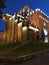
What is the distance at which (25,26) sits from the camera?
4119cm

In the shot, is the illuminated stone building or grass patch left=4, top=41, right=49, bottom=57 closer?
grass patch left=4, top=41, right=49, bottom=57

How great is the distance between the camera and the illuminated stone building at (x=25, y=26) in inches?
1612

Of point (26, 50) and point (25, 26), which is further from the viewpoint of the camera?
point (25, 26)

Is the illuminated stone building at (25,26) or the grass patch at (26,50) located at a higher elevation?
the illuminated stone building at (25,26)

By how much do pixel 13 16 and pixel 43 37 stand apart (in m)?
8.95

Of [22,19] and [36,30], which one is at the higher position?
[22,19]

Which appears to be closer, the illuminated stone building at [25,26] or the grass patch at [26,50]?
the grass patch at [26,50]

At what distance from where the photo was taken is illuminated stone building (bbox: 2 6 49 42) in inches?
1612

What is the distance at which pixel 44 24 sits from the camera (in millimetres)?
47750

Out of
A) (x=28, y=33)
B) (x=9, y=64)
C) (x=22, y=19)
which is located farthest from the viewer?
(x=22, y=19)

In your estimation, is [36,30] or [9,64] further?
[36,30]

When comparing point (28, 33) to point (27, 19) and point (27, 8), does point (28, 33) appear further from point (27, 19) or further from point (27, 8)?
point (27, 8)

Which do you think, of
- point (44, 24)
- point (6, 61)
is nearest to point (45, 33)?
point (44, 24)

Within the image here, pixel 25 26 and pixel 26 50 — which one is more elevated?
pixel 25 26
